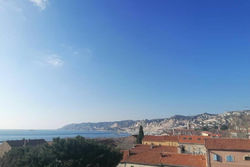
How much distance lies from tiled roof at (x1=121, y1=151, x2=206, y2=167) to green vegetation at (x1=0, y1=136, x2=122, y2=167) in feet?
23.2

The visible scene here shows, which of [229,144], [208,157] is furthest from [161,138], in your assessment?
[229,144]

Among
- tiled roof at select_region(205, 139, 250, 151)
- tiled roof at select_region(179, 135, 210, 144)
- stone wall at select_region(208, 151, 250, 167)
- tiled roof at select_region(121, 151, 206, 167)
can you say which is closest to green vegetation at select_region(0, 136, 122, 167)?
tiled roof at select_region(121, 151, 206, 167)

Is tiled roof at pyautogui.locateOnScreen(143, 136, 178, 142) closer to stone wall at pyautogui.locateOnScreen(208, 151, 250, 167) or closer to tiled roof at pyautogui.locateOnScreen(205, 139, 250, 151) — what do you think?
tiled roof at pyautogui.locateOnScreen(205, 139, 250, 151)

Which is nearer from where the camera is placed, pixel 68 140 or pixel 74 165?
pixel 74 165

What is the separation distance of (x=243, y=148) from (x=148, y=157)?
1443 cm

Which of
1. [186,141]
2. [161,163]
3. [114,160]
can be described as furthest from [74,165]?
[186,141]

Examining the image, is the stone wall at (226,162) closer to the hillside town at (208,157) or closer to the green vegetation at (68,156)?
the hillside town at (208,157)

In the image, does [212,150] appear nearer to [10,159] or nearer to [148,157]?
[148,157]

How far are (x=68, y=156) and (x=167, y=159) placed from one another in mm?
16415

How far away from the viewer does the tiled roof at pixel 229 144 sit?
24267mm

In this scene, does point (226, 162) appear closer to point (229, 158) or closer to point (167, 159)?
point (229, 158)

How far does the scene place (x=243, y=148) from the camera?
78.9 feet

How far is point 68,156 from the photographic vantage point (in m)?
20.7

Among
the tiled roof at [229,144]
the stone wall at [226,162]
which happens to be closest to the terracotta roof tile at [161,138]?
the tiled roof at [229,144]
